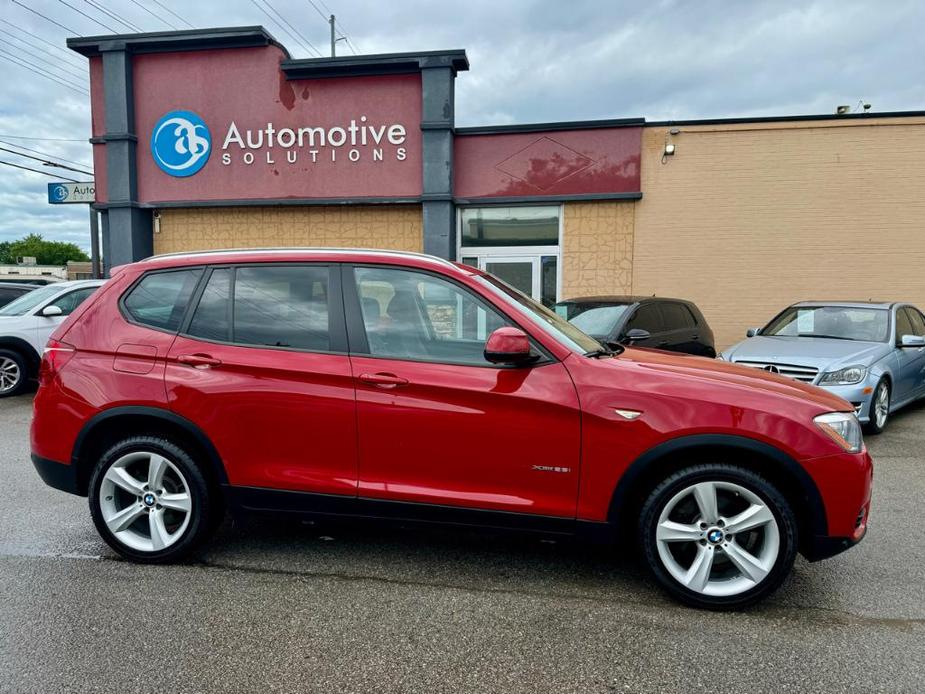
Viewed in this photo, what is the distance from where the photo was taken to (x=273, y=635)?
283 cm

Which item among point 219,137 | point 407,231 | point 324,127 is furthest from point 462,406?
point 219,137

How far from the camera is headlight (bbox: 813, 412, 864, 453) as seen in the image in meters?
2.97

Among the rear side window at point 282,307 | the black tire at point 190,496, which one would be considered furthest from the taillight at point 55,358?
the rear side window at point 282,307

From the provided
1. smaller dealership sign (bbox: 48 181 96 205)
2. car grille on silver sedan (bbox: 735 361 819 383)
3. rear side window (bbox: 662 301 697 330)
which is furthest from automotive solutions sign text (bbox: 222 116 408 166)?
car grille on silver sedan (bbox: 735 361 819 383)

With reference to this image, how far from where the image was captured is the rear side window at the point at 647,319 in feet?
25.4

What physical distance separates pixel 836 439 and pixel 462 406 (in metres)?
1.77

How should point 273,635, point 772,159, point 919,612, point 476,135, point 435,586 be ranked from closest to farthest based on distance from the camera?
point 273,635 → point 919,612 → point 435,586 → point 772,159 → point 476,135

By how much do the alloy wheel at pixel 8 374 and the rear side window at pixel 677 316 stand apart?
A: 30.5 feet

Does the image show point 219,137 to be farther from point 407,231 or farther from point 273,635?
point 273,635

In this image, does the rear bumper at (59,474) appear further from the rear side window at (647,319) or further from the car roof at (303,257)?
the rear side window at (647,319)

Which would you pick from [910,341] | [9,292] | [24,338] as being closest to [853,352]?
[910,341]

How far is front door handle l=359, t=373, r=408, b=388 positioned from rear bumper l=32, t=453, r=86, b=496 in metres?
1.85

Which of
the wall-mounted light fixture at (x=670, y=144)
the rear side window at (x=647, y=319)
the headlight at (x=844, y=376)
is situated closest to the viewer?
the headlight at (x=844, y=376)

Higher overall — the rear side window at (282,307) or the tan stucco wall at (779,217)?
the tan stucco wall at (779,217)
